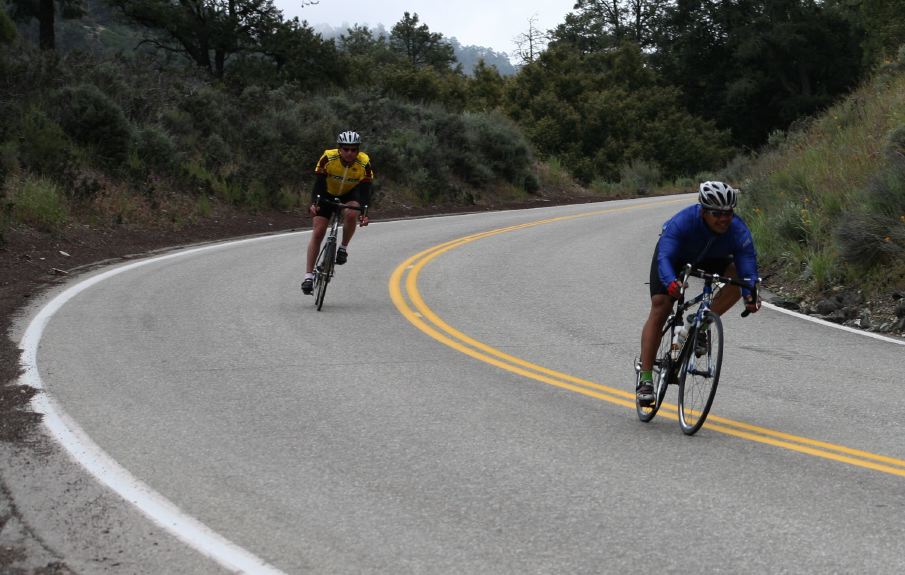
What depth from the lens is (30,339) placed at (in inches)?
405

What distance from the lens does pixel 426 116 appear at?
116 ft

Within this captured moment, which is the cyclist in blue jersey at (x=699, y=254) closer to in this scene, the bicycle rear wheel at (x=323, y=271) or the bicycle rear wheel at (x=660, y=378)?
the bicycle rear wheel at (x=660, y=378)

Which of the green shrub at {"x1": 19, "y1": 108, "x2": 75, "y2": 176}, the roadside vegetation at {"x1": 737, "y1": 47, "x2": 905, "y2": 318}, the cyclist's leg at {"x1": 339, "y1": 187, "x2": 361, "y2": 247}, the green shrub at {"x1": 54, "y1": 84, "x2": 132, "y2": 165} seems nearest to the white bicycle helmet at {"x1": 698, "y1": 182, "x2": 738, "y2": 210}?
the roadside vegetation at {"x1": 737, "y1": 47, "x2": 905, "y2": 318}

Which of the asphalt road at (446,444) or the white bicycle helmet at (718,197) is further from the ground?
the white bicycle helmet at (718,197)

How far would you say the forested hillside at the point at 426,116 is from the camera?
19641 millimetres

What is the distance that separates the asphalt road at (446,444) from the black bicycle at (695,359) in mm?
175

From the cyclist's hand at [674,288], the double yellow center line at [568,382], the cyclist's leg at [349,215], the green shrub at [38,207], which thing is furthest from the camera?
the green shrub at [38,207]

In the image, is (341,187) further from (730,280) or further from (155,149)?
(155,149)

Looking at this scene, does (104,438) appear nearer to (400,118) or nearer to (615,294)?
(615,294)

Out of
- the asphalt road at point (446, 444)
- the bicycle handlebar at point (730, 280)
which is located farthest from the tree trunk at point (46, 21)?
the bicycle handlebar at point (730, 280)

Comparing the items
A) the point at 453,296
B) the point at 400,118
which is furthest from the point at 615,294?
the point at 400,118

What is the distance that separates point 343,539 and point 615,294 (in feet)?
30.4

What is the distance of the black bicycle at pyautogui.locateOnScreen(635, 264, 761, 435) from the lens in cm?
700

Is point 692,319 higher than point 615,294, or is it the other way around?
point 692,319
